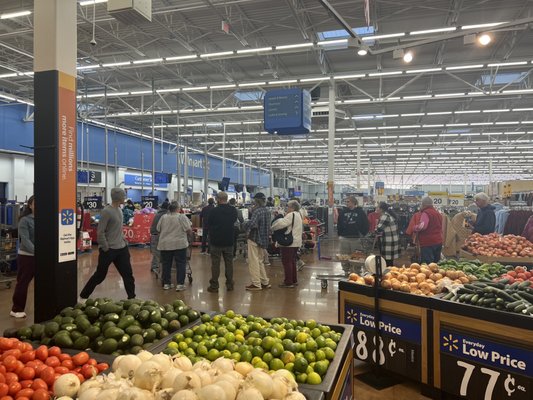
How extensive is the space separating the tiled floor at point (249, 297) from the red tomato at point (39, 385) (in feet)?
7.92

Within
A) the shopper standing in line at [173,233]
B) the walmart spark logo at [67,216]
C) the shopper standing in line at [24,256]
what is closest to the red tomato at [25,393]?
the walmart spark logo at [67,216]

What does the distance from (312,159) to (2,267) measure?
2741cm

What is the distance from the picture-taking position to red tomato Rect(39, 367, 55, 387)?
84.5 inches

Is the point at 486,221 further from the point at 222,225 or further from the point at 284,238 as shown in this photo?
the point at 222,225

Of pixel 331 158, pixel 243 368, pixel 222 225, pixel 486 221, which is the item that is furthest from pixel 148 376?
pixel 331 158

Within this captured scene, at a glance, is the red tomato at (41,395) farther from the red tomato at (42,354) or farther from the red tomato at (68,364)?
the red tomato at (42,354)

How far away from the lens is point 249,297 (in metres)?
6.69

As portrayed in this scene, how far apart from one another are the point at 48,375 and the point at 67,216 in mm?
1786

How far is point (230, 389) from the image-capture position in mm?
1755

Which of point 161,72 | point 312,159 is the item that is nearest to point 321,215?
point 161,72

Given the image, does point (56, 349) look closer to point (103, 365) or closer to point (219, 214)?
point (103, 365)

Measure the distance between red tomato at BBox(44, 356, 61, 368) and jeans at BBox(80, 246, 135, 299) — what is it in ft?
9.85

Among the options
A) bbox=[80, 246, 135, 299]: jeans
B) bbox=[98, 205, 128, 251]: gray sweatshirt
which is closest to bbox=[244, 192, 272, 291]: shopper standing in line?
bbox=[80, 246, 135, 299]: jeans

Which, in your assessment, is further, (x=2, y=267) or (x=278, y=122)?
(x=278, y=122)
